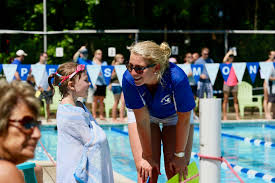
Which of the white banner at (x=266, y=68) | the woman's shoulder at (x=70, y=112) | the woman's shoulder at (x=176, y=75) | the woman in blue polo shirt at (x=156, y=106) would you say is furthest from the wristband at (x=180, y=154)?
the white banner at (x=266, y=68)

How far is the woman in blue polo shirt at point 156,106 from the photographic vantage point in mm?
4066

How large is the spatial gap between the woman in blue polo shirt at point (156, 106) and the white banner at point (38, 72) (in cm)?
859

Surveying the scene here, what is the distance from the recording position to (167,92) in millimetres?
4285

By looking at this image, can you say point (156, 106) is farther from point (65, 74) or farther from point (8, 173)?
point (8, 173)

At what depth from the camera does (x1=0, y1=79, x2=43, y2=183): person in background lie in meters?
2.13

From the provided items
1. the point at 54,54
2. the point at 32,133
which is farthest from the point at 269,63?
the point at 32,133

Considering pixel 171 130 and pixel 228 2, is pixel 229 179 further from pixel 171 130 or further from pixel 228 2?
pixel 228 2

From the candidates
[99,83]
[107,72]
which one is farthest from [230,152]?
[99,83]

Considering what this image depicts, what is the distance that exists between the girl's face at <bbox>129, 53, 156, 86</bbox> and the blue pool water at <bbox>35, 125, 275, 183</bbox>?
336cm

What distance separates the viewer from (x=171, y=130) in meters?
4.70

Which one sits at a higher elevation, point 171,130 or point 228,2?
point 228,2

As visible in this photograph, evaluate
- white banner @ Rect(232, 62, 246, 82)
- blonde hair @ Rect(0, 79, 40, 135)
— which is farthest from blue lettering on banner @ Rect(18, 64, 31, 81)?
blonde hair @ Rect(0, 79, 40, 135)

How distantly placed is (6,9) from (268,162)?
40.1ft

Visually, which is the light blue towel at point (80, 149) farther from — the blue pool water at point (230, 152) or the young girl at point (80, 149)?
the blue pool water at point (230, 152)
